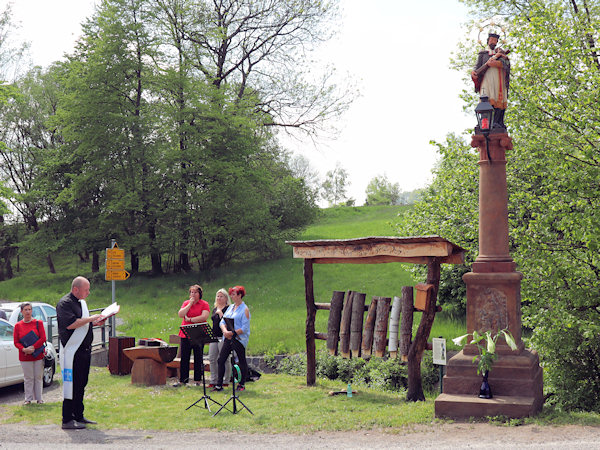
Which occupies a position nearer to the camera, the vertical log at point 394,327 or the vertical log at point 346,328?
the vertical log at point 394,327

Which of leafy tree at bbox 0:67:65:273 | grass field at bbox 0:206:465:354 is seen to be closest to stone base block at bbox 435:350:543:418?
grass field at bbox 0:206:465:354

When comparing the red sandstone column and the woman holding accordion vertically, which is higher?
the red sandstone column

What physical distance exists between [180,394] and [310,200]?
2633 cm

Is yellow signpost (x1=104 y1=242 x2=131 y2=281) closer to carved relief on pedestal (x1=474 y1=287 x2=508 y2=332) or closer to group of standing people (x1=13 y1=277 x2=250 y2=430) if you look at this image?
group of standing people (x1=13 y1=277 x2=250 y2=430)

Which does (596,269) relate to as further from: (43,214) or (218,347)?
(43,214)

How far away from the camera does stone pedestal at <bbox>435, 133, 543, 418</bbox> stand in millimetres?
8875

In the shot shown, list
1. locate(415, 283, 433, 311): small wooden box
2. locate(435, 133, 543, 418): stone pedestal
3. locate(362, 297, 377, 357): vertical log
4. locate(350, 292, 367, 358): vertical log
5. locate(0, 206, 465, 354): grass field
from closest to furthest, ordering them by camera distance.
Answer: locate(435, 133, 543, 418): stone pedestal → locate(415, 283, 433, 311): small wooden box → locate(362, 297, 377, 357): vertical log → locate(350, 292, 367, 358): vertical log → locate(0, 206, 465, 354): grass field

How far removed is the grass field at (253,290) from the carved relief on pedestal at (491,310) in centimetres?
969

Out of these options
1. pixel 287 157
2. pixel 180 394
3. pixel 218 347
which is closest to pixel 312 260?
pixel 218 347

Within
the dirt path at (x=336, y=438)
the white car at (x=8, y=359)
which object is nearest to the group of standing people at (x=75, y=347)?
the dirt path at (x=336, y=438)

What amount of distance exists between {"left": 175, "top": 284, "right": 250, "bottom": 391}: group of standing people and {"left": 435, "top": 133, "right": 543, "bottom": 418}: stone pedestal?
12.2 feet

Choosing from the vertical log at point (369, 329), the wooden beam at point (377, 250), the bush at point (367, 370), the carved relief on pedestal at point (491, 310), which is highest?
the wooden beam at point (377, 250)

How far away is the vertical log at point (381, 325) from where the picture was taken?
36.7ft

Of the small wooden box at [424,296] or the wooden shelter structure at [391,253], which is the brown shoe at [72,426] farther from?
the small wooden box at [424,296]
